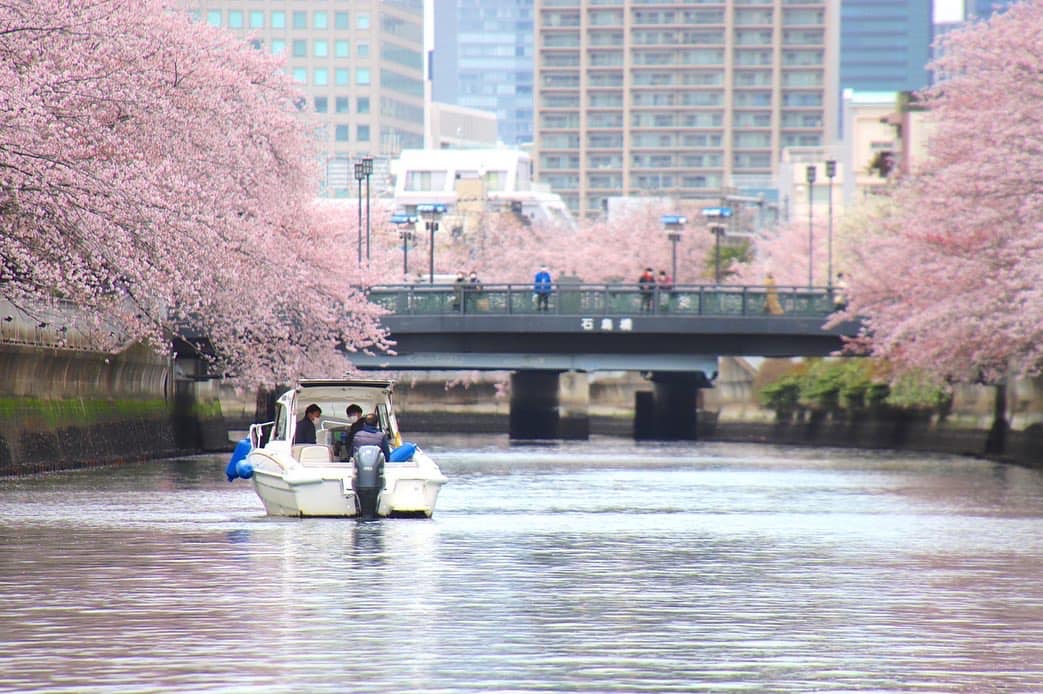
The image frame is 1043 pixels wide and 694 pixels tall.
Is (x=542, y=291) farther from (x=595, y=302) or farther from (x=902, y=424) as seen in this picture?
(x=902, y=424)

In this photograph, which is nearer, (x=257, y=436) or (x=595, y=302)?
(x=257, y=436)

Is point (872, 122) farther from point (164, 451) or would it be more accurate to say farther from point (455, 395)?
point (164, 451)

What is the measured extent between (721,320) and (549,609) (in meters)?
61.6

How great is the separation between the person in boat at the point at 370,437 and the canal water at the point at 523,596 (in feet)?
3.84

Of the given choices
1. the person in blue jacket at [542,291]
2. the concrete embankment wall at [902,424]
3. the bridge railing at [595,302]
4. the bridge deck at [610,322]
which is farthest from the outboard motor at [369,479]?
the person in blue jacket at [542,291]

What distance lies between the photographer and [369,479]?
35250 millimetres

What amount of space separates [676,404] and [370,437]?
8109 cm

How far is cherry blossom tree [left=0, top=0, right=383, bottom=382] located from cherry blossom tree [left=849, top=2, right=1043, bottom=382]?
17900mm

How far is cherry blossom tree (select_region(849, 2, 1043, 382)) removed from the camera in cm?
5950

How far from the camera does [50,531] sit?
3272 cm

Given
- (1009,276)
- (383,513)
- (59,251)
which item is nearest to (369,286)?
(1009,276)

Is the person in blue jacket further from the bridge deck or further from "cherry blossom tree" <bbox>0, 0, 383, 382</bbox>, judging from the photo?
"cherry blossom tree" <bbox>0, 0, 383, 382</bbox>

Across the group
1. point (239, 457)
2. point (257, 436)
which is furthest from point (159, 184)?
point (239, 457)

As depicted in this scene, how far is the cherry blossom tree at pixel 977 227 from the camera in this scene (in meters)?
59.5
